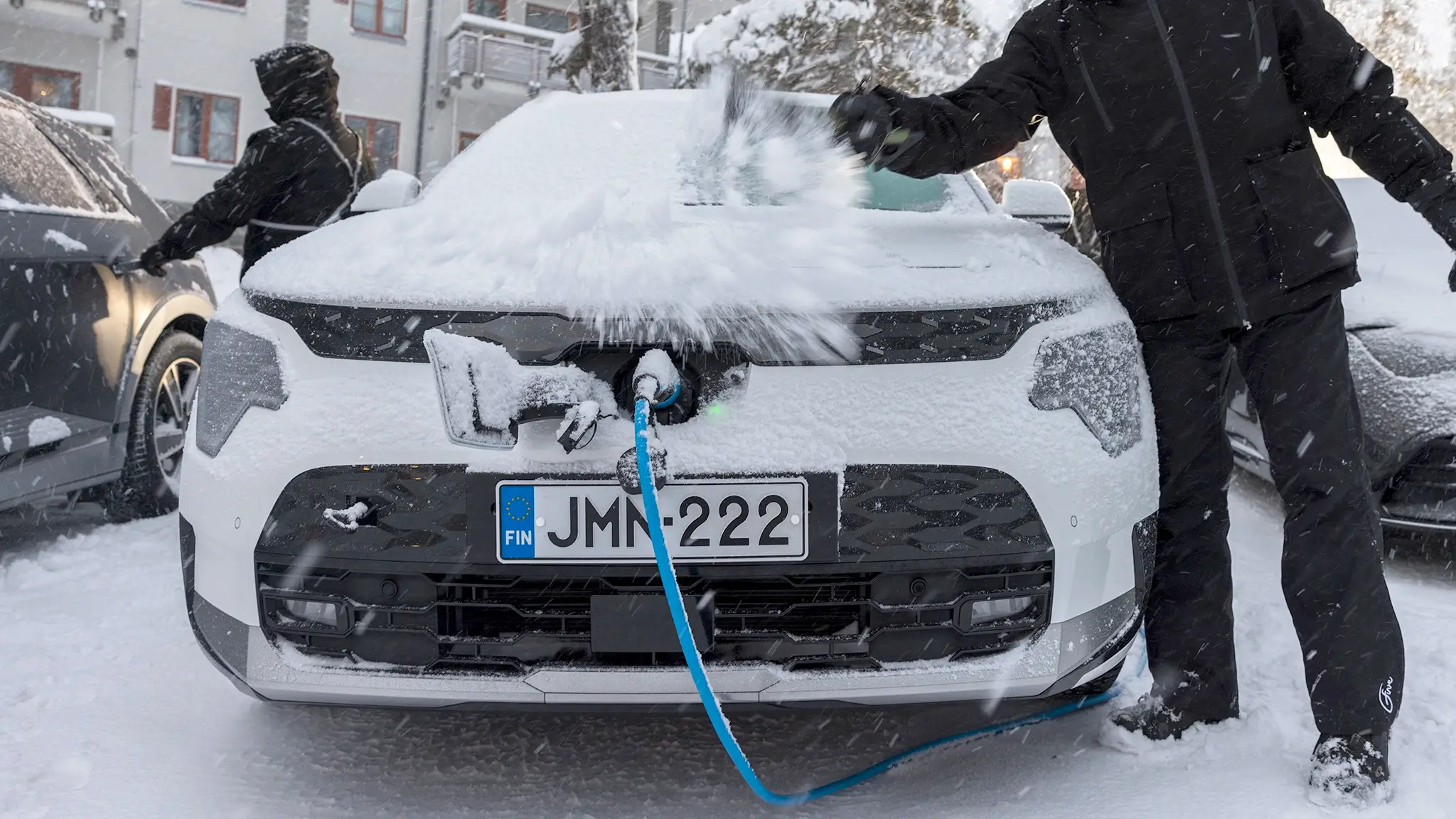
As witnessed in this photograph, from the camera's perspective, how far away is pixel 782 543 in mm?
1801

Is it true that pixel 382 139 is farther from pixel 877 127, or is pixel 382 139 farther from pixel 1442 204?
pixel 1442 204

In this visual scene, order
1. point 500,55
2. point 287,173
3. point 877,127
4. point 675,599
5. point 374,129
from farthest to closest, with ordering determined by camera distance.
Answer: point 500,55 → point 374,129 → point 287,173 → point 877,127 → point 675,599

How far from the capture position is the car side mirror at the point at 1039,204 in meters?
2.64

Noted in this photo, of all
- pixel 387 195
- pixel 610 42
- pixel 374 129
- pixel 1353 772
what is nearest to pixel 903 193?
pixel 387 195

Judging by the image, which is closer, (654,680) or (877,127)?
(654,680)

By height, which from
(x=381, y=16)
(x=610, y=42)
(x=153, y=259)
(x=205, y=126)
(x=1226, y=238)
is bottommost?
(x=153, y=259)

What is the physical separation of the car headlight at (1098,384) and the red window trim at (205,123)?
22.8m

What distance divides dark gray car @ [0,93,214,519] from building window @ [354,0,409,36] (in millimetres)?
21179

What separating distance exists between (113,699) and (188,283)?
7.35 feet

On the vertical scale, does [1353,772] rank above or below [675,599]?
below

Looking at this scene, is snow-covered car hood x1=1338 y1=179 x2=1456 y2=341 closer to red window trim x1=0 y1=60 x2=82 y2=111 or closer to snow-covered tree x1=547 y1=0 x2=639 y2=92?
snow-covered tree x1=547 y1=0 x2=639 y2=92

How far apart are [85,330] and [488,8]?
24.2 m

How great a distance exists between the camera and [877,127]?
2180mm

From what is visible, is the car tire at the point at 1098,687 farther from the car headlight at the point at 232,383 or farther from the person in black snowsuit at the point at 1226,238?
the car headlight at the point at 232,383
